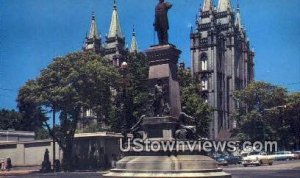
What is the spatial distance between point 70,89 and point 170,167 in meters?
24.6

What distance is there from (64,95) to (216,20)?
73.6 meters

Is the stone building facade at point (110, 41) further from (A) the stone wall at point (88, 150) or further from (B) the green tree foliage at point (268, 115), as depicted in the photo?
(A) the stone wall at point (88, 150)

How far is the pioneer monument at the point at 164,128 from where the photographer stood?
15789 millimetres

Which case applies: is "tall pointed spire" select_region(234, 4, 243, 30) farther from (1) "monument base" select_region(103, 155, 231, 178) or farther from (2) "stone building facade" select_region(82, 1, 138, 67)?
(1) "monument base" select_region(103, 155, 231, 178)

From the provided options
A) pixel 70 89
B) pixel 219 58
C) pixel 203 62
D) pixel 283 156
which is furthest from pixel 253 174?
pixel 219 58

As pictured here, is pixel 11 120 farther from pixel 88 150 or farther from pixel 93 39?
pixel 88 150

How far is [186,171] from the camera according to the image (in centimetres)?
1548

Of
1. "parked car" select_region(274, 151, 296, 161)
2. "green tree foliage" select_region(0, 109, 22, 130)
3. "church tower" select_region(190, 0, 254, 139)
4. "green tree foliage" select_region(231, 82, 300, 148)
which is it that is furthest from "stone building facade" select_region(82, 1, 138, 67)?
"parked car" select_region(274, 151, 296, 161)

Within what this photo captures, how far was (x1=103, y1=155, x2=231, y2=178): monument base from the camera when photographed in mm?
15476

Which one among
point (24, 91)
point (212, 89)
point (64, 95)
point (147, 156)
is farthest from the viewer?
point (212, 89)

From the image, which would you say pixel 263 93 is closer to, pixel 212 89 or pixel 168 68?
pixel 212 89

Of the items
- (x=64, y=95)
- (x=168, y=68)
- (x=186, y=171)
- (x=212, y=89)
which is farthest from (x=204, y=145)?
(x=212, y=89)

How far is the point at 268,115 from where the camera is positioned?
65.9 m

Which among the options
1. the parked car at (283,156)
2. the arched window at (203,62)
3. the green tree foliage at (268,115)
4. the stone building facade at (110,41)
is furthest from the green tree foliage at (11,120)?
the parked car at (283,156)
